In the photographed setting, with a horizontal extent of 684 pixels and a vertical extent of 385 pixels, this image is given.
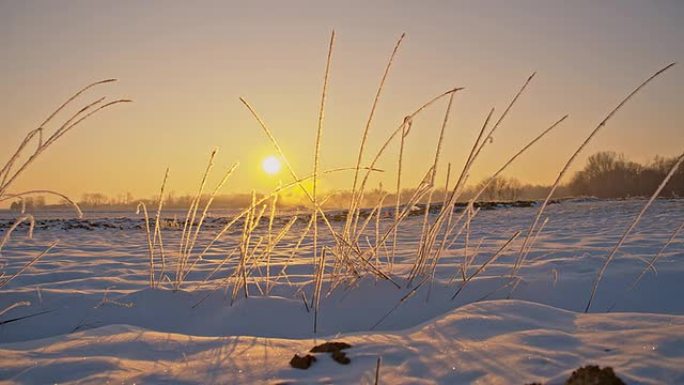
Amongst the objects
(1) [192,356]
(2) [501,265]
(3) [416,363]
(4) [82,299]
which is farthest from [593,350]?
(4) [82,299]

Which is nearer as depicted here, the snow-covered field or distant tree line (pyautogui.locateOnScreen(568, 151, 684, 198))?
the snow-covered field

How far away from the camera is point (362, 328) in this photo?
7.02 feet

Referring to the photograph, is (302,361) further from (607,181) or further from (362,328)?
(607,181)

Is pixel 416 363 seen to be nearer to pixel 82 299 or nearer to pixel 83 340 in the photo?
pixel 83 340

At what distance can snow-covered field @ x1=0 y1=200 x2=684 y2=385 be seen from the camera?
133 cm

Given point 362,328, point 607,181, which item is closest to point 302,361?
point 362,328

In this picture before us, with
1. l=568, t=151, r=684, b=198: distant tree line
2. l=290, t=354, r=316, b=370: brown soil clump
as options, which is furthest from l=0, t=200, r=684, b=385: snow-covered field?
l=568, t=151, r=684, b=198: distant tree line

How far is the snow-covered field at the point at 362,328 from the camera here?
133 cm

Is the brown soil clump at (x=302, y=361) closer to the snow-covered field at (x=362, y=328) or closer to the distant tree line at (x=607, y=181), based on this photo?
the snow-covered field at (x=362, y=328)

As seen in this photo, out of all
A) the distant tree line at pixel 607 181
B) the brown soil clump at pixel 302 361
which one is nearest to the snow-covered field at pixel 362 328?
the brown soil clump at pixel 302 361

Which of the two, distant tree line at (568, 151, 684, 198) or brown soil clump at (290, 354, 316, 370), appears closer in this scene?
brown soil clump at (290, 354, 316, 370)

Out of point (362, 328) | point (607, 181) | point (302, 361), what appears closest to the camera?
point (302, 361)

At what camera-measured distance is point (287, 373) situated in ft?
4.47

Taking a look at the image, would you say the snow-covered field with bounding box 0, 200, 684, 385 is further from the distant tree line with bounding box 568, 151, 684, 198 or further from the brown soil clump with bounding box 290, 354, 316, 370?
the distant tree line with bounding box 568, 151, 684, 198
